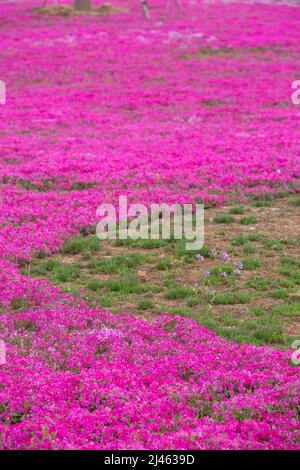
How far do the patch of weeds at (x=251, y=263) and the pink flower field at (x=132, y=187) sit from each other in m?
3.18

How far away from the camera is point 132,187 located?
760 inches

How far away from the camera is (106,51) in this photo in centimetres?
4478

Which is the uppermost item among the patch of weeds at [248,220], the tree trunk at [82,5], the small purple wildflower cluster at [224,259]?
the tree trunk at [82,5]

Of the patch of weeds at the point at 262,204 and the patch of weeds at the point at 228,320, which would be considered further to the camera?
the patch of weeds at the point at 262,204

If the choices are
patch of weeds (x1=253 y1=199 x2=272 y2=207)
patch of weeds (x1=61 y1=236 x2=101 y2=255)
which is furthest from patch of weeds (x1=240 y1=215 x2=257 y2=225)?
patch of weeds (x1=61 y1=236 x2=101 y2=255)

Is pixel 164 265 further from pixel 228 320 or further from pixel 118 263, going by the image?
pixel 228 320

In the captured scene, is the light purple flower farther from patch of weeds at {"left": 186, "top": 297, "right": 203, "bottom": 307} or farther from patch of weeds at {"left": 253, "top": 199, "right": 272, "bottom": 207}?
patch of weeds at {"left": 253, "top": 199, "right": 272, "bottom": 207}

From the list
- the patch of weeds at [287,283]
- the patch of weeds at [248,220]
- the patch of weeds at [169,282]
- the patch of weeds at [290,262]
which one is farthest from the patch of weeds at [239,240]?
the patch of weeds at [169,282]

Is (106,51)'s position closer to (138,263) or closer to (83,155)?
Result: (83,155)

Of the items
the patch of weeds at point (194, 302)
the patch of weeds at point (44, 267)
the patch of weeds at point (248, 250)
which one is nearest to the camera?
the patch of weeds at point (194, 302)

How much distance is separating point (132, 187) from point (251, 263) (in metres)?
6.31

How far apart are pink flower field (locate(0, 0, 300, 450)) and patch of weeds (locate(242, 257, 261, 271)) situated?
10.4 feet

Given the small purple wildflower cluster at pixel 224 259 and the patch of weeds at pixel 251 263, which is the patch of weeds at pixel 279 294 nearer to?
the small purple wildflower cluster at pixel 224 259

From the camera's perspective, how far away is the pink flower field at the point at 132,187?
827 cm
